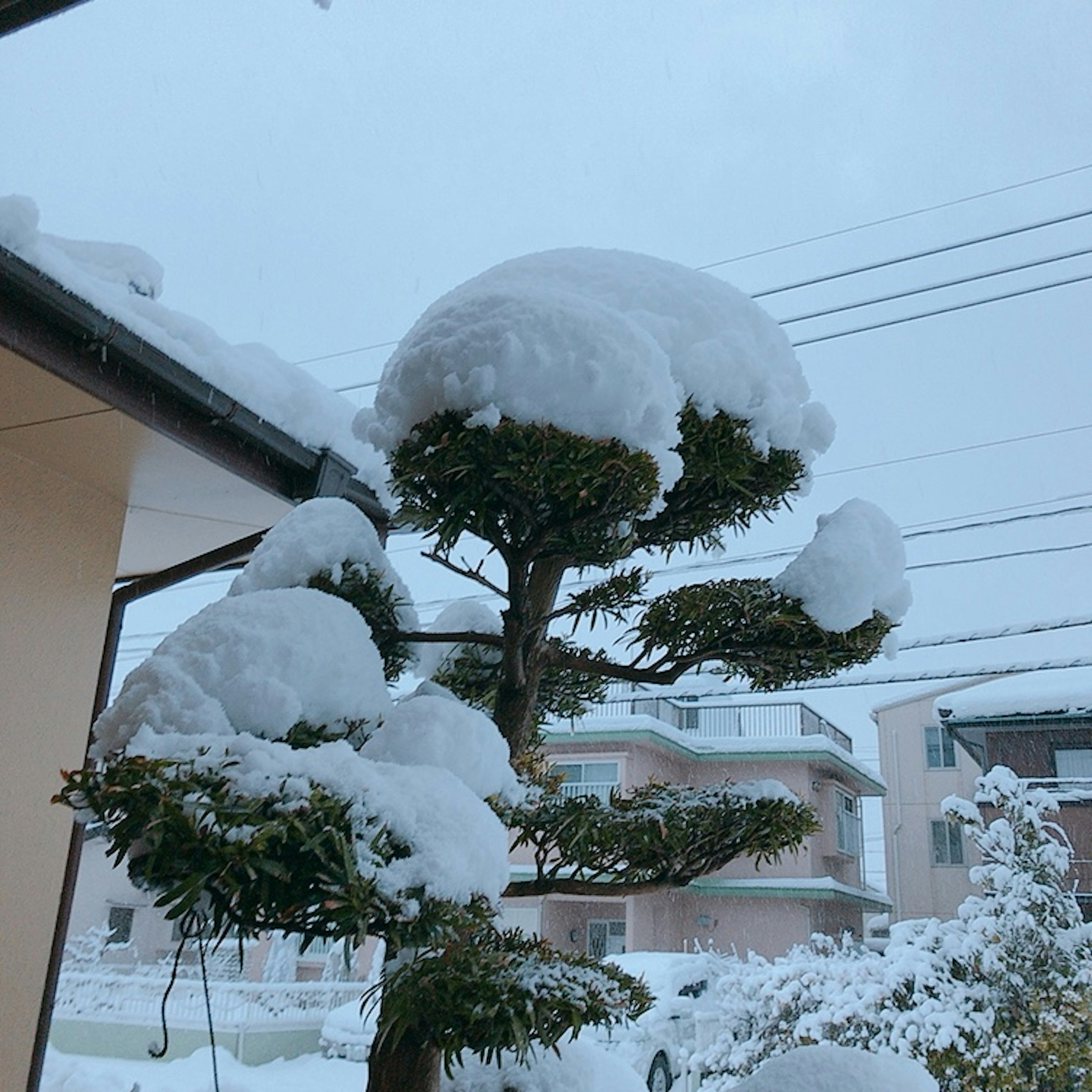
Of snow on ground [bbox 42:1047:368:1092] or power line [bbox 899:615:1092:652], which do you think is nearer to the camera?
snow on ground [bbox 42:1047:368:1092]

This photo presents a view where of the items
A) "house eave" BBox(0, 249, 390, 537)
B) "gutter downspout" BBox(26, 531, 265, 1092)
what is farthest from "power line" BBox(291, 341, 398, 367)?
"house eave" BBox(0, 249, 390, 537)

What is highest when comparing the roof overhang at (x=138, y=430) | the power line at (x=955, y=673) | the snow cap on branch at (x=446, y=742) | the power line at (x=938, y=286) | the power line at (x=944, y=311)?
the power line at (x=938, y=286)

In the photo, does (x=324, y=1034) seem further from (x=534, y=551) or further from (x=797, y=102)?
(x=797, y=102)

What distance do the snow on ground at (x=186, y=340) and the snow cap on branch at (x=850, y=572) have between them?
0.80 m

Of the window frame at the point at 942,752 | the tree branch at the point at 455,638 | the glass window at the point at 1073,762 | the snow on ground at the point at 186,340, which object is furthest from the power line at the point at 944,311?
the window frame at the point at 942,752

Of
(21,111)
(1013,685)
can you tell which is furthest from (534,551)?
(1013,685)

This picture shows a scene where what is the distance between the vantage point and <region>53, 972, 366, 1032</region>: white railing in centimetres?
282

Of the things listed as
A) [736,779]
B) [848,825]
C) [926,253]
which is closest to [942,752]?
[848,825]

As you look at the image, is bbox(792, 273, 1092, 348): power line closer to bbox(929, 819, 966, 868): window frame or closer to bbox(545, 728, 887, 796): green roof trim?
bbox(545, 728, 887, 796): green roof trim

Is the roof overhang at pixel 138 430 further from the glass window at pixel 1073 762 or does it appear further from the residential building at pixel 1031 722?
the glass window at pixel 1073 762

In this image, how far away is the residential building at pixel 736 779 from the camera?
4.43m

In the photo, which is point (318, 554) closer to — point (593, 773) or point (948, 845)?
point (593, 773)

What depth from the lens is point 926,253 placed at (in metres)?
3.05

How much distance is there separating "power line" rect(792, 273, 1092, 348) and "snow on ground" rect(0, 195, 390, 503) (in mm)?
1344
